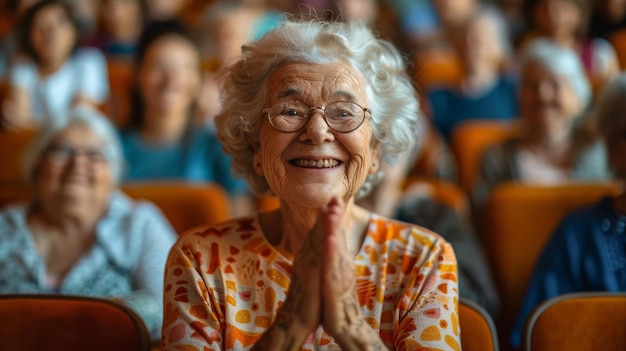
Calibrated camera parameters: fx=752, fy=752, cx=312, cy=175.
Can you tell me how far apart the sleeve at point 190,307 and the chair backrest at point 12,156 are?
5.67 ft

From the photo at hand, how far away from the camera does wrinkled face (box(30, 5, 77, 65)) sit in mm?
3680

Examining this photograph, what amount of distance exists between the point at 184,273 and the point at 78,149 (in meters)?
0.92

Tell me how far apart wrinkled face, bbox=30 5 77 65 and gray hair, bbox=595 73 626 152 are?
2.66 metres

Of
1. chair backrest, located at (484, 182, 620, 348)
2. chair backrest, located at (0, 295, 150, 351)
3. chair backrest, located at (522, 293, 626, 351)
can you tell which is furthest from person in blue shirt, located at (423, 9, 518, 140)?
chair backrest, located at (0, 295, 150, 351)

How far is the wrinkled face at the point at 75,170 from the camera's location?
7.16ft

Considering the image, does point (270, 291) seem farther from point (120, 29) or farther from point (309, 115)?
point (120, 29)

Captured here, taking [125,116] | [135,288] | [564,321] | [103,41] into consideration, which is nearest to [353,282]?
[564,321]

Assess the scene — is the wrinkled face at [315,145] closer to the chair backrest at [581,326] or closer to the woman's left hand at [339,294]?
the woman's left hand at [339,294]

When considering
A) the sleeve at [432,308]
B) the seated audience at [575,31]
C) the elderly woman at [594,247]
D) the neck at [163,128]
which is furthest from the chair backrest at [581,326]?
the seated audience at [575,31]

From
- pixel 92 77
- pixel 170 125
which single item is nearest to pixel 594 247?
pixel 170 125

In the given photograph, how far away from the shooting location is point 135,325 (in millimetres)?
1542

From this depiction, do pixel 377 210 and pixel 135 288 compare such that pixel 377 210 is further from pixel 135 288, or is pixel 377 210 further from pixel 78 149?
pixel 78 149

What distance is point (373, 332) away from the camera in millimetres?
1313

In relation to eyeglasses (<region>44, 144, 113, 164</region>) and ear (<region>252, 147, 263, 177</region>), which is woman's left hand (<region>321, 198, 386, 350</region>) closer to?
ear (<region>252, 147, 263, 177</region>)
